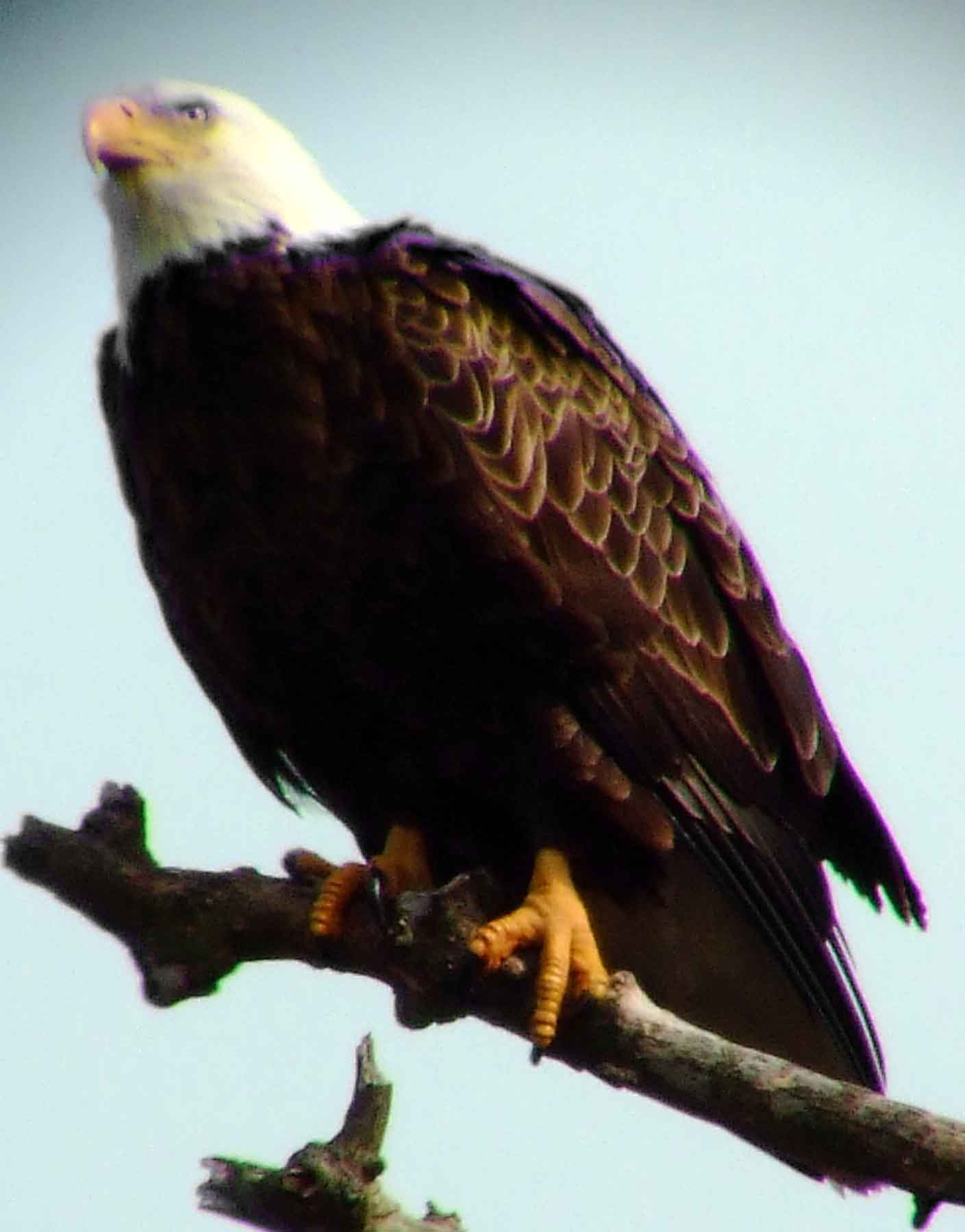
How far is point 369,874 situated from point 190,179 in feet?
5.28

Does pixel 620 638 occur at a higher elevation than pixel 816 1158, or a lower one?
higher

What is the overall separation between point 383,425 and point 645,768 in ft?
2.87

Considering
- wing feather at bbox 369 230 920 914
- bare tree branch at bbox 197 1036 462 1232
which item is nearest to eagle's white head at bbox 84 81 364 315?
wing feather at bbox 369 230 920 914

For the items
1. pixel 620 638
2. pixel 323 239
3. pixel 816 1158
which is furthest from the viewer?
pixel 323 239

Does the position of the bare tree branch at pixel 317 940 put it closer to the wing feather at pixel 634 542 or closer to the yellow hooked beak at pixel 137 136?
the wing feather at pixel 634 542

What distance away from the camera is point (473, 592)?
4.03 m

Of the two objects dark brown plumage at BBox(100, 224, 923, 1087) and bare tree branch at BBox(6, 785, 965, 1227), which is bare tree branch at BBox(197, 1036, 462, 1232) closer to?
bare tree branch at BBox(6, 785, 965, 1227)

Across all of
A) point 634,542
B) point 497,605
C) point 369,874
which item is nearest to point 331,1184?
point 369,874

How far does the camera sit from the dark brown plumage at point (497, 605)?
13.3 feet

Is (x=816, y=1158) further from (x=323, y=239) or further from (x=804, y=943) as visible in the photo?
(x=323, y=239)

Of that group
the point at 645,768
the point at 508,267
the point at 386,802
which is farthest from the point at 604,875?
the point at 508,267

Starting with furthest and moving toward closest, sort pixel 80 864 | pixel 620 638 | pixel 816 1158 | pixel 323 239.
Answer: pixel 323 239
pixel 620 638
pixel 80 864
pixel 816 1158

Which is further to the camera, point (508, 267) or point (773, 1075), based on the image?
point (508, 267)

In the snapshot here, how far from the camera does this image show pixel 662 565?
4.36 meters
